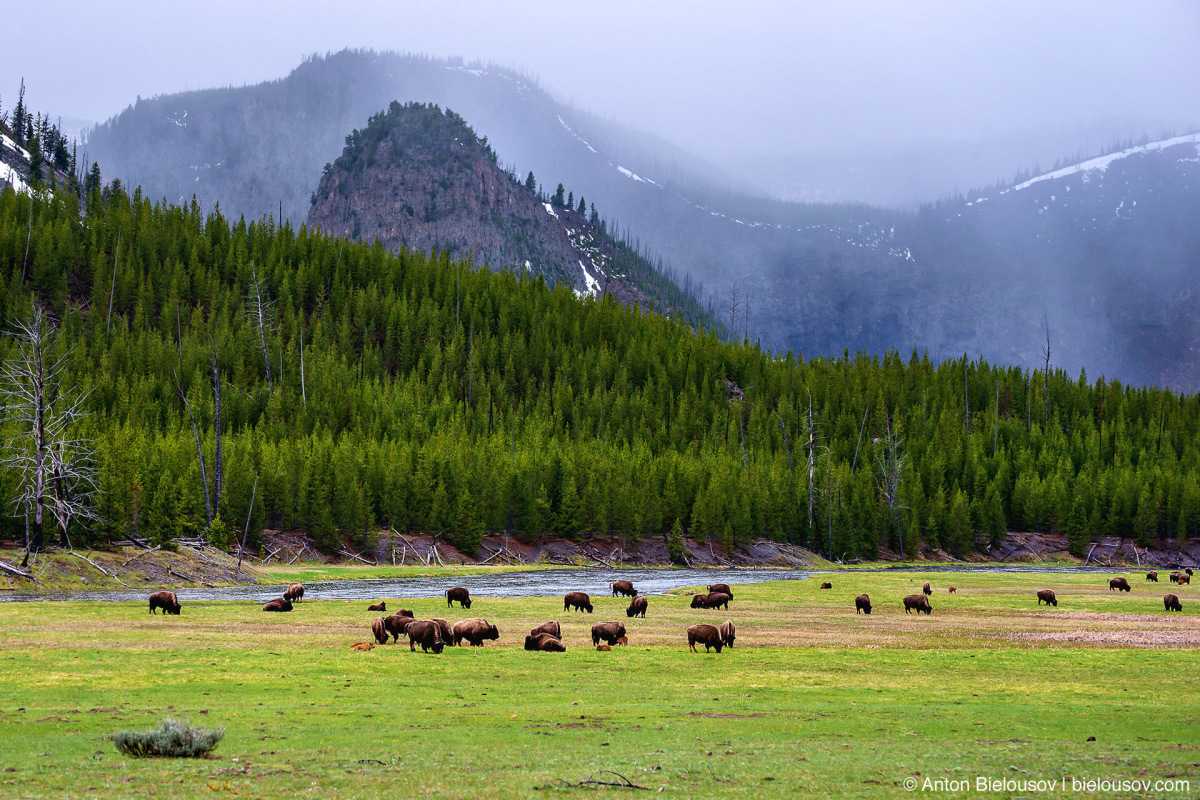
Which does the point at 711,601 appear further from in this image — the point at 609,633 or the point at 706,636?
the point at 706,636

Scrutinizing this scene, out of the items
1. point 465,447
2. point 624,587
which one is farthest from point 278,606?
point 465,447

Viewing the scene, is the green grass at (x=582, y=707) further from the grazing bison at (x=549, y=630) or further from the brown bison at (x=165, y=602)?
the brown bison at (x=165, y=602)

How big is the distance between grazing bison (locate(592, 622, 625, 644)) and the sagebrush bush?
819 inches

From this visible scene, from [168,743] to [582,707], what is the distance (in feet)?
31.9

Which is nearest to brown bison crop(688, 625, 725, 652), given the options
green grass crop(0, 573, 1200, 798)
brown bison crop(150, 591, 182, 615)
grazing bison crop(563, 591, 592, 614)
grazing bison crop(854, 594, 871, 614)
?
green grass crop(0, 573, 1200, 798)

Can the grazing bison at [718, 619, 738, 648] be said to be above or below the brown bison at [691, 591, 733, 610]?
above

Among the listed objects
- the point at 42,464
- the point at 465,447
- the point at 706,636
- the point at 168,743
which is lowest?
the point at 706,636

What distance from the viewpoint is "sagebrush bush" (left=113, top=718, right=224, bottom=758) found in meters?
18.7

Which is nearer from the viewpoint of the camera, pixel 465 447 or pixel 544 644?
pixel 544 644

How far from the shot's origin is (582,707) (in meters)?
25.7

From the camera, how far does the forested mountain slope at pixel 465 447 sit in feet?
387

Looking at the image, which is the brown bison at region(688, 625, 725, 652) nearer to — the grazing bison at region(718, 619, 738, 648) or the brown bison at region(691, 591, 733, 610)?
the grazing bison at region(718, 619, 738, 648)

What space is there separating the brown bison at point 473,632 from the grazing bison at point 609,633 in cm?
370

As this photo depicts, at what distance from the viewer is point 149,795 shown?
52.4 feet
